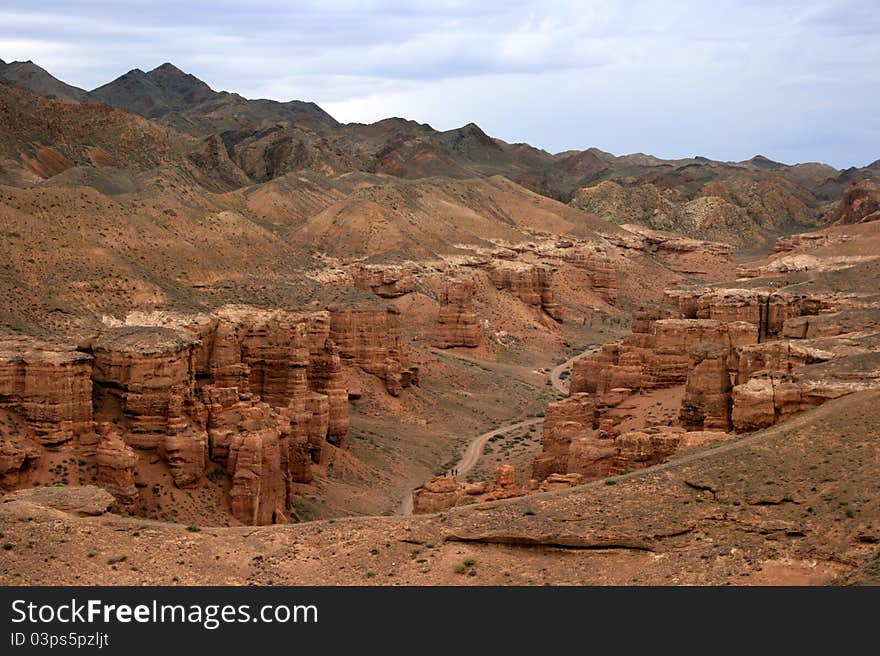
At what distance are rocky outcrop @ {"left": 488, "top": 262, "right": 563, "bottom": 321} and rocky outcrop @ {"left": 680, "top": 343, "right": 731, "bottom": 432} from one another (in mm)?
60949

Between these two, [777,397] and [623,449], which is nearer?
[777,397]

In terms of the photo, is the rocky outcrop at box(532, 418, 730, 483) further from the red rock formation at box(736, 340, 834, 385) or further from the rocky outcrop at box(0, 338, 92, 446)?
the rocky outcrop at box(0, 338, 92, 446)

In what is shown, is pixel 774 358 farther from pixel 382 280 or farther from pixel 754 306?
pixel 382 280

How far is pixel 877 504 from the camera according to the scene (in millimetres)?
23641

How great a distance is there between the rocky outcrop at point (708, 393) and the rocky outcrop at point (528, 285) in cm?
6095

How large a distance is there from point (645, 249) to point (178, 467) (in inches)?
4343

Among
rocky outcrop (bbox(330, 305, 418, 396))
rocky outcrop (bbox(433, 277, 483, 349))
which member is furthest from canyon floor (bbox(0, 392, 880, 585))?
rocky outcrop (bbox(433, 277, 483, 349))

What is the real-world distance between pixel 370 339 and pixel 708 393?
2658cm

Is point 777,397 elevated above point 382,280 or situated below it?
below

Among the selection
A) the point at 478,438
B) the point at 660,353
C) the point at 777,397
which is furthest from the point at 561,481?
the point at 478,438

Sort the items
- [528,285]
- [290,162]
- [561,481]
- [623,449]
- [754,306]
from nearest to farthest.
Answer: [561,481], [623,449], [754,306], [528,285], [290,162]

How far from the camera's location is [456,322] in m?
80.5

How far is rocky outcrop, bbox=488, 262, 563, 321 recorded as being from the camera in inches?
3937
